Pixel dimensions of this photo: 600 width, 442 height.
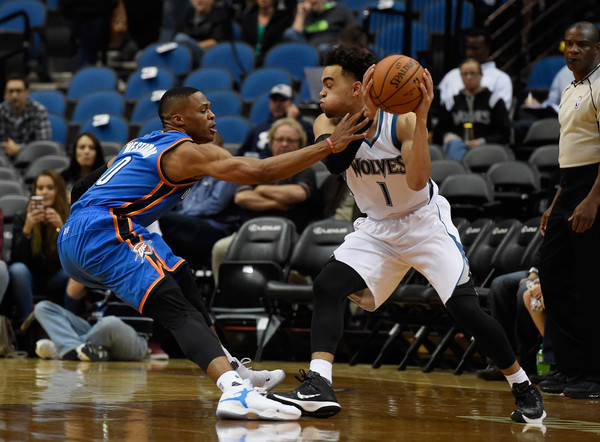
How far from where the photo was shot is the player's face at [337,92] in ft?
15.3

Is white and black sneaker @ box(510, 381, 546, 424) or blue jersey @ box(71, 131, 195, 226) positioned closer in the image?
white and black sneaker @ box(510, 381, 546, 424)

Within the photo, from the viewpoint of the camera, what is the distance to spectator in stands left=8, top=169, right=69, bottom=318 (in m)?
8.95

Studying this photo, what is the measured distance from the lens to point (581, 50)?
577 cm

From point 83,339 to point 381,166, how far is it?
4.75m

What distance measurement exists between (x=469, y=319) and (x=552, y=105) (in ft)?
21.2

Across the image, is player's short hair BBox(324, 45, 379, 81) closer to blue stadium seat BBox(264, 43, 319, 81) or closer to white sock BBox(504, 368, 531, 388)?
white sock BBox(504, 368, 531, 388)

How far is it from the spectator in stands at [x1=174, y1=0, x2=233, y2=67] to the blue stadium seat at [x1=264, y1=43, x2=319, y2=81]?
1.46 meters

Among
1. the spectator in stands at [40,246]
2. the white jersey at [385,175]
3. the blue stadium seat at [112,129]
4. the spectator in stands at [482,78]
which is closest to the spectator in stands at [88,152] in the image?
the spectator in stands at [40,246]

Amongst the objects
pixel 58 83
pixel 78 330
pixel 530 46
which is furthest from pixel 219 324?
pixel 58 83

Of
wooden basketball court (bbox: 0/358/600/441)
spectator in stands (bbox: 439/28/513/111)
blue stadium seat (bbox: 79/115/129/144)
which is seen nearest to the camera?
wooden basketball court (bbox: 0/358/600/441)

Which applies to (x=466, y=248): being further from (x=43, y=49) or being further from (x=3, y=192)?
(x=43, y=49)

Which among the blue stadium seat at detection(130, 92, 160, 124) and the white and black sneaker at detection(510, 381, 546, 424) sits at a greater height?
the white and black sneaker at detection(510, 381, 546, 424)

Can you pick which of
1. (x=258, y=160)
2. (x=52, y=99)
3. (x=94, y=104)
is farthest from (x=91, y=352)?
(x=52, y=99)

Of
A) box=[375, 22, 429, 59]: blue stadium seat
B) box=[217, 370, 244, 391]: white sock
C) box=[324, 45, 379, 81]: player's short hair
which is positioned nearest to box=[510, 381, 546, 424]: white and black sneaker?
box=[217, 370, 244, 391]: white sock
